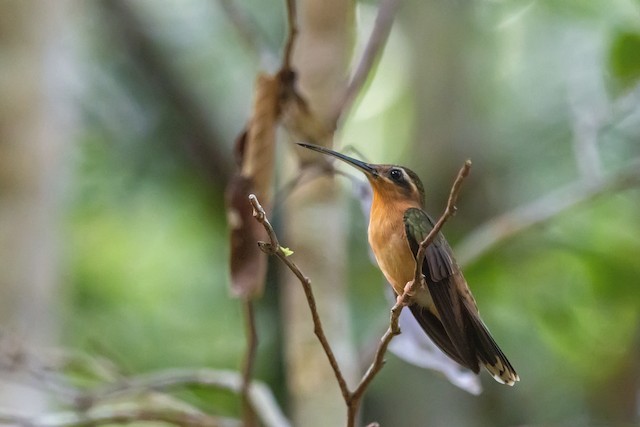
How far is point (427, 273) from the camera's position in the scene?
1350 millimetres

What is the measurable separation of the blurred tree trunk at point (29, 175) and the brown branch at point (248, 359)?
865 mm

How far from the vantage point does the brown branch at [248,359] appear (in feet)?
5.00

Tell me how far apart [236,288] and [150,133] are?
117 inches

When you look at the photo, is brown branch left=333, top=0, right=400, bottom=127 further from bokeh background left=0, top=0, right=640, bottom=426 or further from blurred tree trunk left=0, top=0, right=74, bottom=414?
blurred tree trunk left=0, top=0, right=74, bottom=414

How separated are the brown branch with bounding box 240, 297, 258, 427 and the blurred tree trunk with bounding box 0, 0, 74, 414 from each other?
0.87m

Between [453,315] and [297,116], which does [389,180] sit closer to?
[453,315]

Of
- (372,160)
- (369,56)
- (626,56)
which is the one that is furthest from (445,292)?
(372,160)

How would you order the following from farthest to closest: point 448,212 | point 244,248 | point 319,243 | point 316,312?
point 319,243 → point 244,248 → point 316,312 → point 448,212

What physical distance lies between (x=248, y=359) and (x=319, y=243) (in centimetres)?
109

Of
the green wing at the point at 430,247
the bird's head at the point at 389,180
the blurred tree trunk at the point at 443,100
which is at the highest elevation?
the blurred tree trunk at the point at 443,100

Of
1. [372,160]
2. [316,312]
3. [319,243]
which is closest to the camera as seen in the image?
[316,312]

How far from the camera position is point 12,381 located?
2453 millimetres

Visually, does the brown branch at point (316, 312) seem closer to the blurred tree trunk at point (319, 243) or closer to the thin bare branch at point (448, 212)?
the thin bare branch at point (448, 212)

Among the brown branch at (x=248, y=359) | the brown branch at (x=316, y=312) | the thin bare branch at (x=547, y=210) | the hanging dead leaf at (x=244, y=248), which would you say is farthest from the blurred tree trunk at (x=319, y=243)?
the brown branch at (x=316, y=312)
